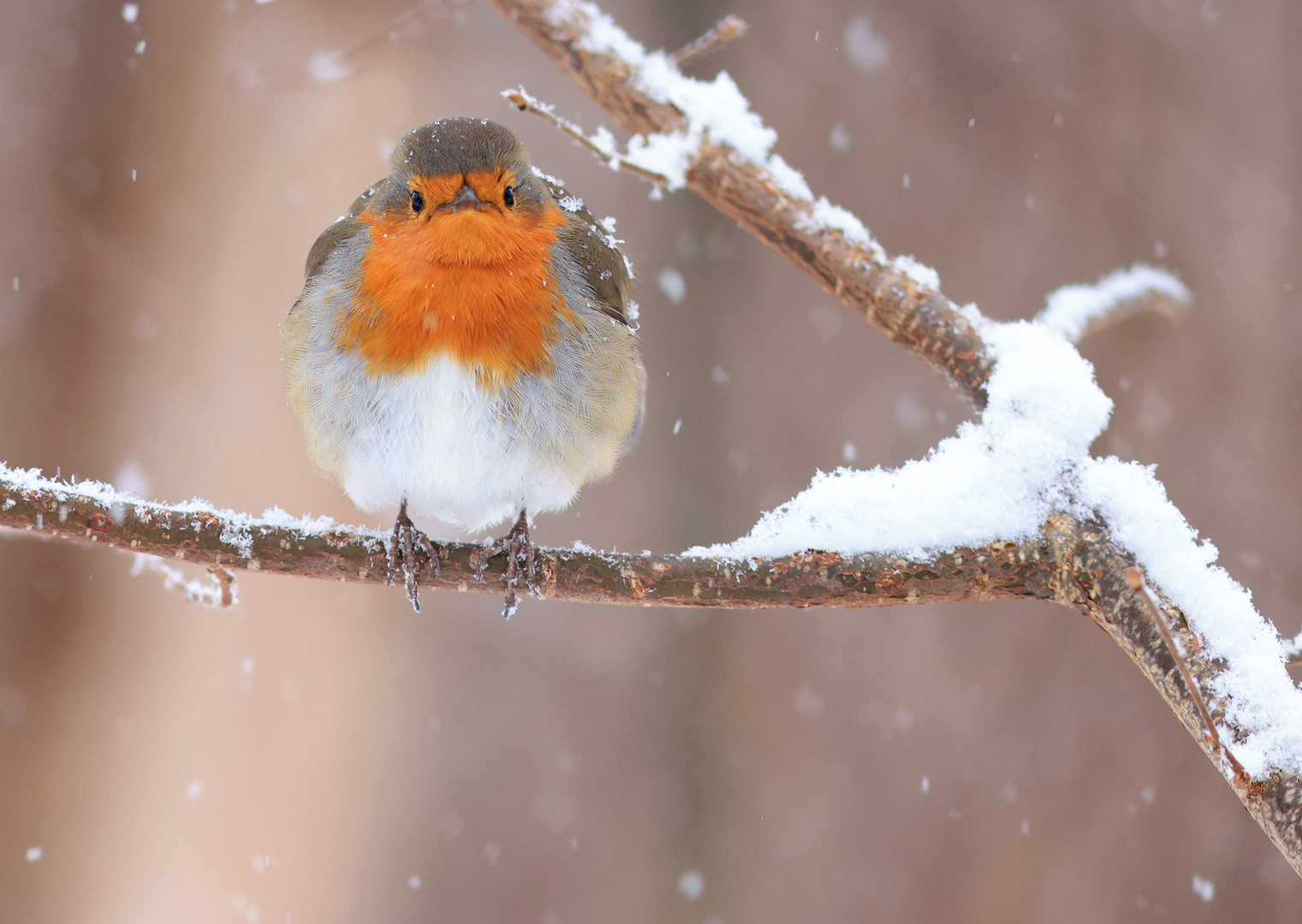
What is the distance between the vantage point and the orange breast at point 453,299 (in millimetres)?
1382

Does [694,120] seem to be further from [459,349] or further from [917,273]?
[459,349]

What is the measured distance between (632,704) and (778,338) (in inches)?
41.0

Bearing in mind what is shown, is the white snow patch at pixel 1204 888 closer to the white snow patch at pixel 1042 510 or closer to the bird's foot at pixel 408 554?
the white snow patch at pixel 1042 510

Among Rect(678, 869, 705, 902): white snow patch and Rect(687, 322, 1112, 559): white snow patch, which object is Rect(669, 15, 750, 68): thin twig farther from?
Rect(678, 869, 705, 902): white snow patch

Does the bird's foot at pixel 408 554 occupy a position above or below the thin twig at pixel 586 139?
below

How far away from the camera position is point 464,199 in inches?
54.4

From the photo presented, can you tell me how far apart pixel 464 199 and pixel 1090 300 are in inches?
41.7

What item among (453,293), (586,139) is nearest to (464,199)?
(453,293)

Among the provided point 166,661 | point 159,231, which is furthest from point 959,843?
point 159,231

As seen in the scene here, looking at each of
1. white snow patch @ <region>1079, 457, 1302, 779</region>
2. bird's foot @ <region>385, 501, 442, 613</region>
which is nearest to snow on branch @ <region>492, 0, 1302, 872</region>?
white snow patch @ <region>1079, 457, 1302, 779</region>

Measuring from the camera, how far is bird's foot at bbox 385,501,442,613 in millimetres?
1300

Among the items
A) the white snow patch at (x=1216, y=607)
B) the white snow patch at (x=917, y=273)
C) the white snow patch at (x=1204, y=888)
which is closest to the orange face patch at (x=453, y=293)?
the white snow patch at (x=917, y=273)

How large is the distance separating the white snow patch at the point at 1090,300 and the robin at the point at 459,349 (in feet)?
2.39

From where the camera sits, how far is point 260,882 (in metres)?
2.63
